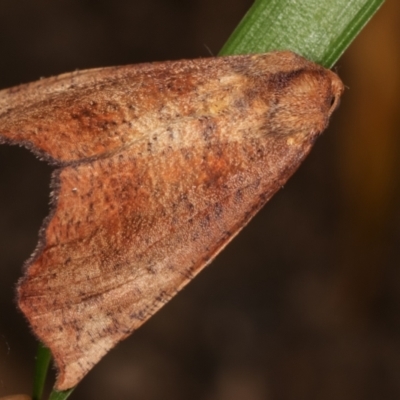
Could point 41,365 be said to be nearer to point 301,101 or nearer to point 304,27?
point 301,101

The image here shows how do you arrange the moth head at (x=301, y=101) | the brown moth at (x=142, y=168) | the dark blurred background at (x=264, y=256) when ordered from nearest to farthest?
the brown moth at (x=142, y=168) < the moth head at (x=301, y=101) < the dark blurred background at (x=264, y=256)

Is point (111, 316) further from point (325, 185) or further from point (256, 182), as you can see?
point (325, 185)

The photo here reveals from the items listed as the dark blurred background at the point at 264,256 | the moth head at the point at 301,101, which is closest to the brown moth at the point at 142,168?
the moth head at the point at 301,101

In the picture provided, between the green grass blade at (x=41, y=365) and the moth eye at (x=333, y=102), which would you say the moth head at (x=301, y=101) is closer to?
the moth eye at (x=333, y=102)

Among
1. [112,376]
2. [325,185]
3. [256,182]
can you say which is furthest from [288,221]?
[256,182]

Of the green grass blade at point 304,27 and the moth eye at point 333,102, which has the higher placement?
the green grass blade at point 304,27

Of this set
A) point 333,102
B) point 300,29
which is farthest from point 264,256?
point 300,29

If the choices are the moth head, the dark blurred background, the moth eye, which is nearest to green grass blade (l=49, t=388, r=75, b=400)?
the moth head
